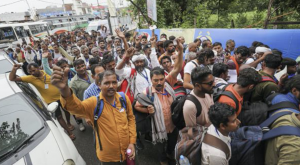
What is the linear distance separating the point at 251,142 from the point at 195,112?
596 mm

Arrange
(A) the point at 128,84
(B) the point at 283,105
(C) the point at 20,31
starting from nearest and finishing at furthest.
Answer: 1. (B) the point at 283,105
2. (A) the point at 128,84
3. (C) the point at 20,31

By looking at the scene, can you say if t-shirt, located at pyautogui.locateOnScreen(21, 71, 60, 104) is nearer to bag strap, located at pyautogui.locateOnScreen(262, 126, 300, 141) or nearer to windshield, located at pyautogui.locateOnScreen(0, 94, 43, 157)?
windshield, located at pyautogui.locateOnScreen(0, 94, 43, 157)

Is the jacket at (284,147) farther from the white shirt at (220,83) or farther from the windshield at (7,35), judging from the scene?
the windshield at (7,35)

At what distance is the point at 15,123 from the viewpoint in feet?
6.62

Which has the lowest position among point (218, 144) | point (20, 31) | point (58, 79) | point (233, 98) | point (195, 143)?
point (195, 143)

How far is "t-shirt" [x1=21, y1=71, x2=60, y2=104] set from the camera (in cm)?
338

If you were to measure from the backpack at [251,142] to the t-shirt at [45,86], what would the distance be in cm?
351

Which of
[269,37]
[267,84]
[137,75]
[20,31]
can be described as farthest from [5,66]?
[20,31]

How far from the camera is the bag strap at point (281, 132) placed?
4.35 ft

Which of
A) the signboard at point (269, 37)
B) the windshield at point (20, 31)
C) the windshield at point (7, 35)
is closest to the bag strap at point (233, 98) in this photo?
the signboard at point (269, 37)

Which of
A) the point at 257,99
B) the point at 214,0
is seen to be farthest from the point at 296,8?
the point at 257,99

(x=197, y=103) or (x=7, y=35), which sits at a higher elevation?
(x=7, y=35)

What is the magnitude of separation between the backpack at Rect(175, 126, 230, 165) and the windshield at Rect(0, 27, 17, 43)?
1877 cm

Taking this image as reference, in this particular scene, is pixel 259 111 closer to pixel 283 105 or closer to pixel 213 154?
pixel 283 105
